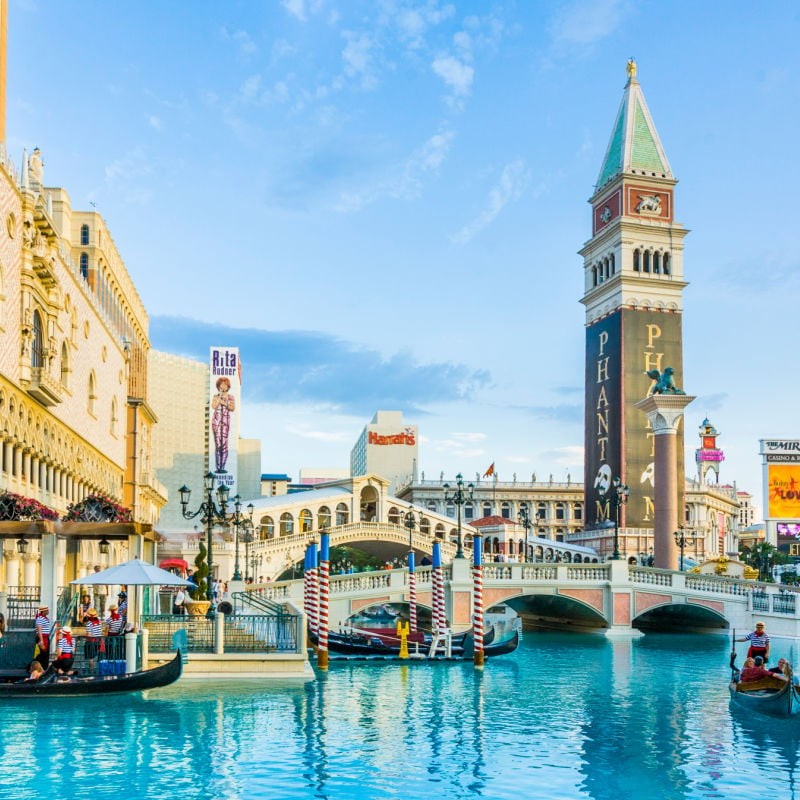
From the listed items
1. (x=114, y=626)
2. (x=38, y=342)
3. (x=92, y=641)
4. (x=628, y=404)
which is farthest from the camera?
(x=628, y=404)

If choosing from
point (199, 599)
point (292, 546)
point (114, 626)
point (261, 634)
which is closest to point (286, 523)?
point (292, 546)

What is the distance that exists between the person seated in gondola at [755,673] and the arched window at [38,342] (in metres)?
21.6

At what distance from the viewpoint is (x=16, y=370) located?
96.5 feet

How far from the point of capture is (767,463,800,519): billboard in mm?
78875

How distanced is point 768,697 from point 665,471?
2956 cm

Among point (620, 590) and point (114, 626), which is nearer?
point (114, 626)

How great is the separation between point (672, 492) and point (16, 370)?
32.2m

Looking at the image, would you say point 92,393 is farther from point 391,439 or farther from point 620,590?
point 391,439

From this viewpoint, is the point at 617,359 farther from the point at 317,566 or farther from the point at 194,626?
the point at 194,626

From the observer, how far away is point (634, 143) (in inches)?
3563

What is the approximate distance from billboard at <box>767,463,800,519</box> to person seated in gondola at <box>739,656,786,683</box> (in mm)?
59067

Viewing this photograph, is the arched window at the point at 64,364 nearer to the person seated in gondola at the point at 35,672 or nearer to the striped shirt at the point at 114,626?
the striped shirt at the point at 114,626

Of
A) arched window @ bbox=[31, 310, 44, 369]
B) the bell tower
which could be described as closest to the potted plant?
arched window @ bbox=[31, 310, 44, 369]

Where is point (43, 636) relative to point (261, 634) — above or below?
above
